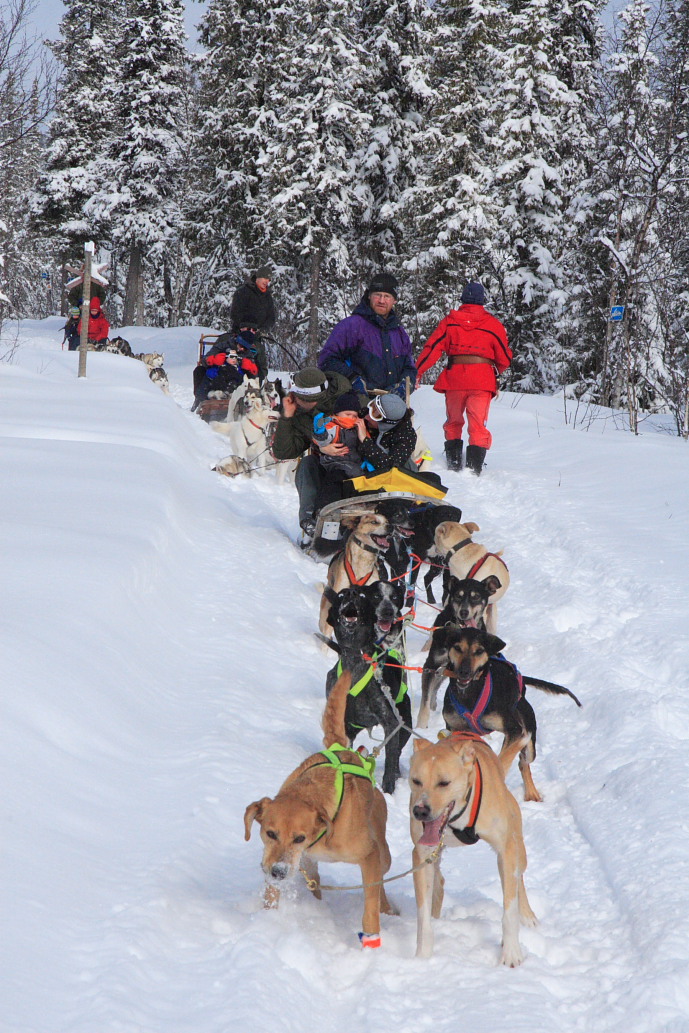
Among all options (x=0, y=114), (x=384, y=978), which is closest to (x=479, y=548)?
(x=384, y=978)

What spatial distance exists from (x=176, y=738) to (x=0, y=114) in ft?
34.9

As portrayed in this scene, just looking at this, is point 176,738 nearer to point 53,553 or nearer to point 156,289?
point 53,553

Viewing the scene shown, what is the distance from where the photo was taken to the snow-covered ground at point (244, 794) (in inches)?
87.3

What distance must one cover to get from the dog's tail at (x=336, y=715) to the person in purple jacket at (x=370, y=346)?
4.43m

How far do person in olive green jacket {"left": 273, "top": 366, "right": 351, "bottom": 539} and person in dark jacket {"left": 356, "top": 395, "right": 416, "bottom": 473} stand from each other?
22 cm

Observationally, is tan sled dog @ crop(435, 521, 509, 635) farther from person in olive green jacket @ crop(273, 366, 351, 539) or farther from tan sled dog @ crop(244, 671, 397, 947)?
tan sled dog @ crop(244, 671, 397, 947)

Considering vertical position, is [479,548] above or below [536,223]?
below

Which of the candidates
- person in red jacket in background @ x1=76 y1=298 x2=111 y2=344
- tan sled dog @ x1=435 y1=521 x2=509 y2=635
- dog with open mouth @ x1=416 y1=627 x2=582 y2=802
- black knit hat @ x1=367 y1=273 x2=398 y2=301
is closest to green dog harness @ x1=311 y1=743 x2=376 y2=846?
dog with open mouth @ x1=416 y1=627 x2=582 y2=802

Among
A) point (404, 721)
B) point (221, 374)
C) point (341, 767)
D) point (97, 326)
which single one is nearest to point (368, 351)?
point (404, 721)

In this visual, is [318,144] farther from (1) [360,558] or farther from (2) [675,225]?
A: (1) [360,558]

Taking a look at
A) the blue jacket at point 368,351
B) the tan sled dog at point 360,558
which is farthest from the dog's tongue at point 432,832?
the blue jacket at point 368,351

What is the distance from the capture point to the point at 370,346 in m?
7.99

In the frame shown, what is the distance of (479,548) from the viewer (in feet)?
17.5

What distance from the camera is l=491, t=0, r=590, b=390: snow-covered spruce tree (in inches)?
837
